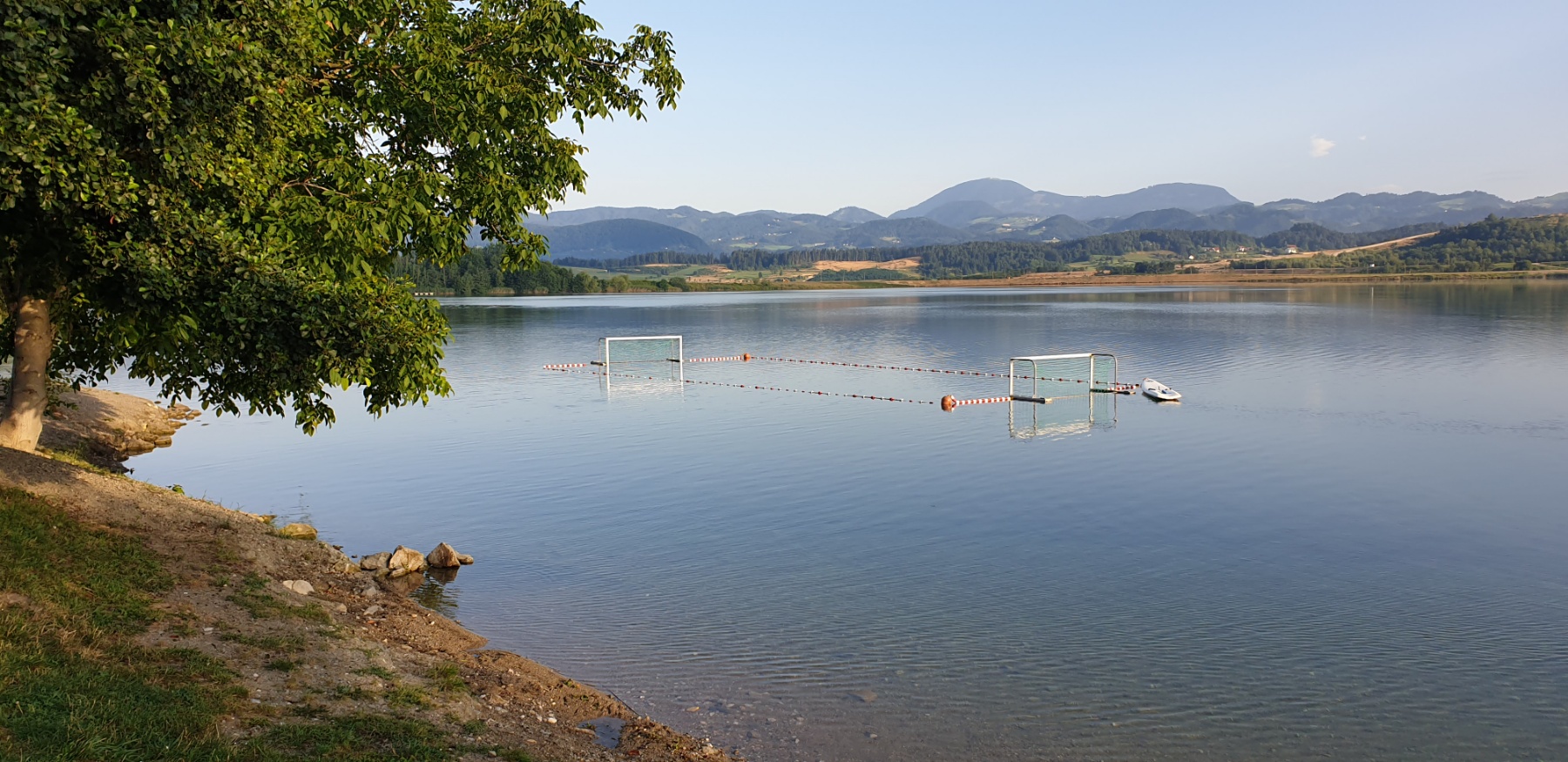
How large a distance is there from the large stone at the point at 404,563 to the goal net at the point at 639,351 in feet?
169

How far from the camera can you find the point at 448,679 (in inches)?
596

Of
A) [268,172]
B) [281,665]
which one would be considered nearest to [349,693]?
[281,665]

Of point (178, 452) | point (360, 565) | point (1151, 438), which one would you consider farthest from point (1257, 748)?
point (178, 452)

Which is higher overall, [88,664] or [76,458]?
[76,458]

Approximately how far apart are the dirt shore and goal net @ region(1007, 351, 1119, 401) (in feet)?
127

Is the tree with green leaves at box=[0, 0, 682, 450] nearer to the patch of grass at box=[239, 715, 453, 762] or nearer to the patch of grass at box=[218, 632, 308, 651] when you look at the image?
the patch of grass at box=[218, 632, 308, 651]

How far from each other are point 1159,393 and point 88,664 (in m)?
50.1

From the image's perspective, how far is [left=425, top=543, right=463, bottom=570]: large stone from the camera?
23.9m

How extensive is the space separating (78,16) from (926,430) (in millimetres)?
36048

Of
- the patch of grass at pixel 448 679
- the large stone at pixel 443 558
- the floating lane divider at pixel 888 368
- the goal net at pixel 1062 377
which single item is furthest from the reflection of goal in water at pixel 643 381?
the patch of grass at pixel 448 679

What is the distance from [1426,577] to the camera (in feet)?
75.6

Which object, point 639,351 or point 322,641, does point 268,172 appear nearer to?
point 322,641

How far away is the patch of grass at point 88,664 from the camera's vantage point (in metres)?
10.3

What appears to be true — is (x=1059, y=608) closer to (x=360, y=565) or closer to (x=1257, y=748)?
(x=1257, y=748)
